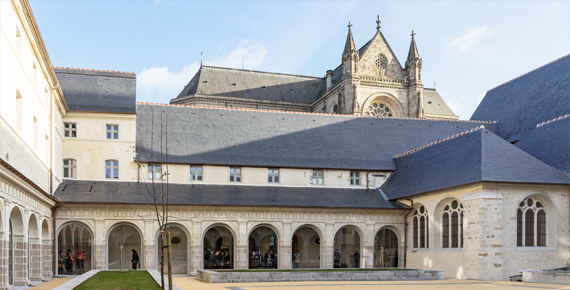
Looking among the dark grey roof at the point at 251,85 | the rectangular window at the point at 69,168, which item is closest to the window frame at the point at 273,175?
the rectangular window at the point at 69,168

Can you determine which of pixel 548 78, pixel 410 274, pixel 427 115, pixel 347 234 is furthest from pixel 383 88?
pixel 410 274

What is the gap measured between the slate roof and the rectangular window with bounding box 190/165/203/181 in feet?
123

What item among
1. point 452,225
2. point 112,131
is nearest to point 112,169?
point 112,131

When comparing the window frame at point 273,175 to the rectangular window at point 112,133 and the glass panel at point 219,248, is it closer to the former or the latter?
the glass panel at point 219,248

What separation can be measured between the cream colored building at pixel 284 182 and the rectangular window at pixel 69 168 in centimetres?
6

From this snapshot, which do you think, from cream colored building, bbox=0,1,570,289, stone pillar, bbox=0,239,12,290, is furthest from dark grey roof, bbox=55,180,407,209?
stone pillar, bbox=0,239,12,290

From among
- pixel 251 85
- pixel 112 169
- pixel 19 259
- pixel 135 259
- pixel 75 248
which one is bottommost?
pixel 135 259

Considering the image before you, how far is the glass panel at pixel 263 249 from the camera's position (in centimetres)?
3003

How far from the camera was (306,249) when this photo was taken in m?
31.4

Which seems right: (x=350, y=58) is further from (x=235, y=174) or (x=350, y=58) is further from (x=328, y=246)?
(x=328, y=246)

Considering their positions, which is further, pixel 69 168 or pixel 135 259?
pixel 69 168

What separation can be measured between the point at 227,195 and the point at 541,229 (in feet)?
50.9

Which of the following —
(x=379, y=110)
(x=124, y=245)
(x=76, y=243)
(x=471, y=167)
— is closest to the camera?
(x=471, y=167)

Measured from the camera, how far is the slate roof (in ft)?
206
